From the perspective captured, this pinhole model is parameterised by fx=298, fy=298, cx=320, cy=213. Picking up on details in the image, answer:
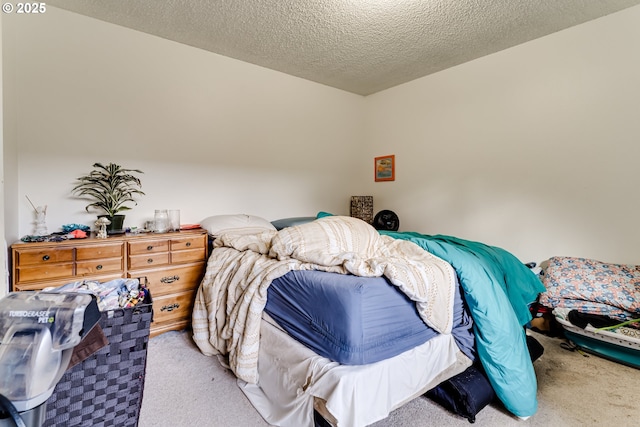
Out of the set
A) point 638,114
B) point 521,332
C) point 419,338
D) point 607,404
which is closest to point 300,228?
point 419,338

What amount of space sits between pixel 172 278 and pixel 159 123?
146cm

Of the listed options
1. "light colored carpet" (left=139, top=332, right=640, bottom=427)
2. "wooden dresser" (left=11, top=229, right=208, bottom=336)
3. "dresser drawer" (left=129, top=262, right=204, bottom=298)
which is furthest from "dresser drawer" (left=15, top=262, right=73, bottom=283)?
"light colored carpet" (left=139, top=332, right=640, bottom=427)

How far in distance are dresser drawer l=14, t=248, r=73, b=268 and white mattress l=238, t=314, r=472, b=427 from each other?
145 centimetres

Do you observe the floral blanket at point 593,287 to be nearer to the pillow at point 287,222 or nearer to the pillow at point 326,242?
the pillow at point 326,242

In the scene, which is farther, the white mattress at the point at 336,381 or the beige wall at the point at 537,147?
the beige wall at the point at 537,147

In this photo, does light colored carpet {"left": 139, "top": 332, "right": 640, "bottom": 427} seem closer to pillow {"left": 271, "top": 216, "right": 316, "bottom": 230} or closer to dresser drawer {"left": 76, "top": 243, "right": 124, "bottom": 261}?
dresser drawer {"left": 76, "top": 243, "right": 124, "bottom": 261}

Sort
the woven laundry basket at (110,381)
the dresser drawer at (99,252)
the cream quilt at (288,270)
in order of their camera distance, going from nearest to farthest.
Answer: the woven laundry basket at (110,381) → the cream quilt at (288,270) → the dresser drawer at (99,252)

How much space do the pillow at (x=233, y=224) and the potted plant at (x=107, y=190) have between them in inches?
26.7

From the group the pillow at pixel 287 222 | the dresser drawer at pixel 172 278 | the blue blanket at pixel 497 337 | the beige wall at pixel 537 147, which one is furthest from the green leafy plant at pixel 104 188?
the beige wall at pixel 537 147

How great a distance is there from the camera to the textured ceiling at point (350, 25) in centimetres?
231

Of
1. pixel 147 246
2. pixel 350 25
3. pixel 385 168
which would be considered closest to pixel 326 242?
pixel 147 246

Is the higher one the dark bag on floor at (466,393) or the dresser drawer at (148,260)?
the dresser drawer at (148,260)

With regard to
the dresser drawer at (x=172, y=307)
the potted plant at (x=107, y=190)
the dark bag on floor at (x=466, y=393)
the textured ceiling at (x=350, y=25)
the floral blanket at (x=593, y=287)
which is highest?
the textured ceiling at (x=350, y=25)

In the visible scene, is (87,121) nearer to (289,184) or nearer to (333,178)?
(289,184)
